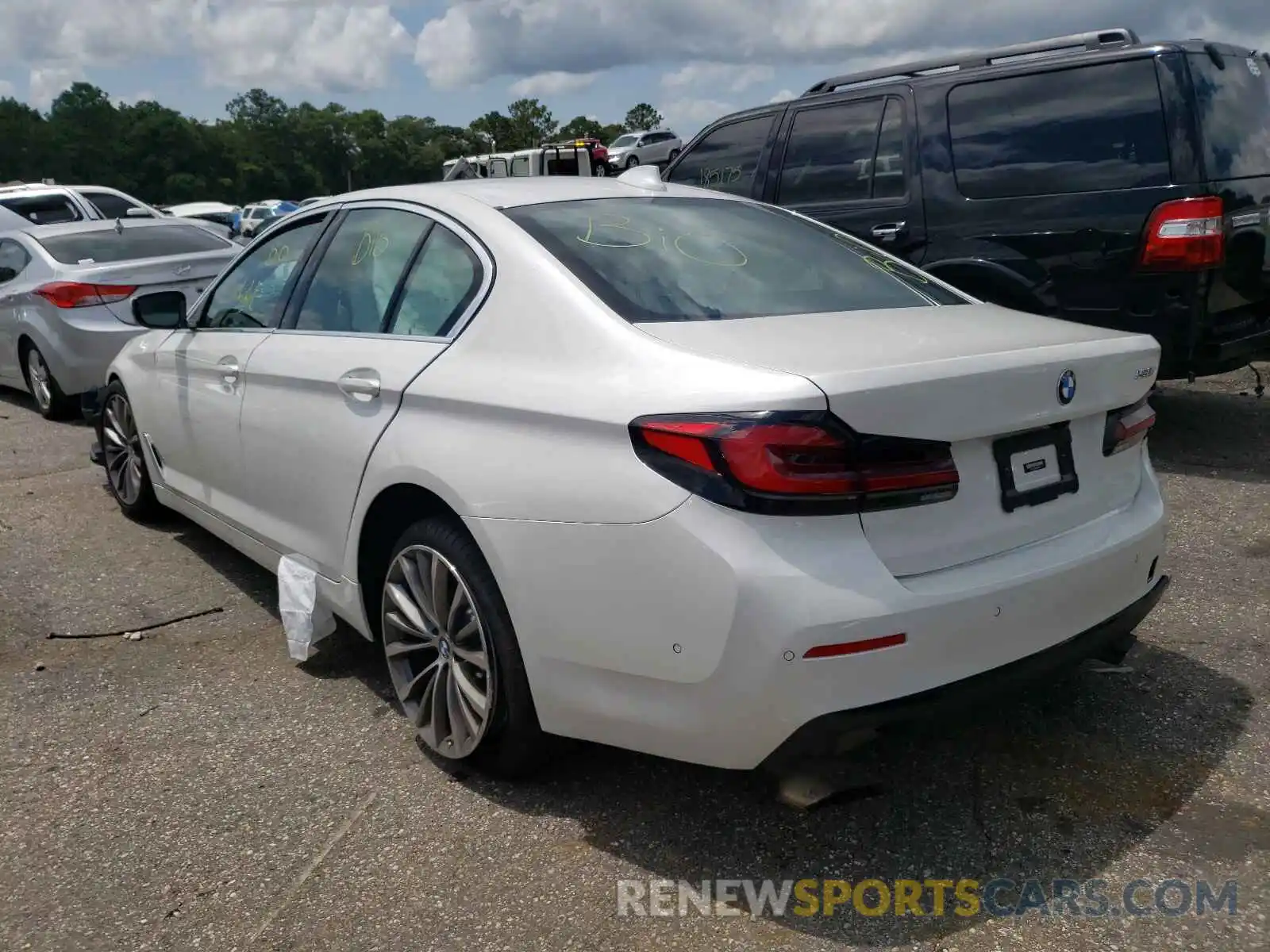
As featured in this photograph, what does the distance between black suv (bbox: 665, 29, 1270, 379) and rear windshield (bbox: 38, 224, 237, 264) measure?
486 cm

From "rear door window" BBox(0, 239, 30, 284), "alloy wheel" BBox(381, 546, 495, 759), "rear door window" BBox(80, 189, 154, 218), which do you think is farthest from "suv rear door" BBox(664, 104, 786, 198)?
"rear door window" BBox(80, 189, 154, 218)

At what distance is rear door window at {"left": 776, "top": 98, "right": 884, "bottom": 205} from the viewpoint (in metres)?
6.57

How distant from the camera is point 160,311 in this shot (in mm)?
4617

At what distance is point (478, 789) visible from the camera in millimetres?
2928

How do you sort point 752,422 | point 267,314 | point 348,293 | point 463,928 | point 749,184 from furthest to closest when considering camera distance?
point 749,184 → point 267,314 → point 348,293 → point 463,928 → point 752,422

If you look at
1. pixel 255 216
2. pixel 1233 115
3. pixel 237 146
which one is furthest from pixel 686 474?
pixel 237 146

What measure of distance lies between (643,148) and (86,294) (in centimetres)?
2860

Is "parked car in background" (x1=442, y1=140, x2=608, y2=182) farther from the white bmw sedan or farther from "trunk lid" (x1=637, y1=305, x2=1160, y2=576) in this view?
"trunk lid" (x1=637, y1=305, x2=1160, y2=576)

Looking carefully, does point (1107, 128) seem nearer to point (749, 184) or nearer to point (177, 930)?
point (749, 184)

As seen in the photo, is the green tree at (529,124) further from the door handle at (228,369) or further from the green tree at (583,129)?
the door handle at (228,369)

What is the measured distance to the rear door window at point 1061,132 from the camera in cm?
536

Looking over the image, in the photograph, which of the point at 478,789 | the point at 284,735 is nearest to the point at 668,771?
the point at 478,789

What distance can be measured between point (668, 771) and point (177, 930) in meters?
1.24

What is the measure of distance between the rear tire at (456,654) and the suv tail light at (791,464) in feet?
2.34
